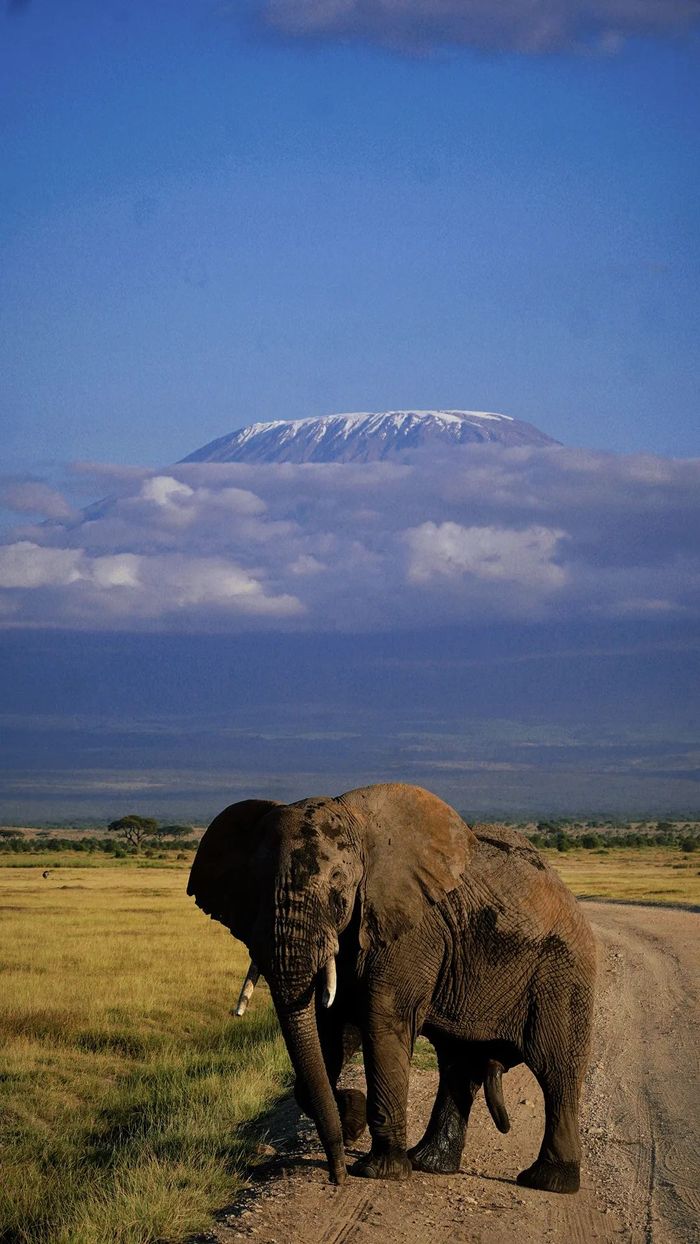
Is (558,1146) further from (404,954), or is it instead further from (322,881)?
(322,881)

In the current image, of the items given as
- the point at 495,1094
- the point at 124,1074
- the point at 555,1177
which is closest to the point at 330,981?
the point at 495,1094

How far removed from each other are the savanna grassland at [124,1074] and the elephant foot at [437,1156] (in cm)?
135

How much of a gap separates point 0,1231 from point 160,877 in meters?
59.2

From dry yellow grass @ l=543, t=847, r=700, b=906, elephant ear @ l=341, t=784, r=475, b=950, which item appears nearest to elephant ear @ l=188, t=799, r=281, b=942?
elephant ear @ l=341, t=784, r=475, b=950

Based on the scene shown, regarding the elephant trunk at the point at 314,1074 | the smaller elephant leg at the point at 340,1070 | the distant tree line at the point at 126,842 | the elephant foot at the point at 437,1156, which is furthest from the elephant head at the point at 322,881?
the distant tree line at the point at 126,842

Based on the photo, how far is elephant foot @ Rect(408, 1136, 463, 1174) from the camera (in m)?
11.0

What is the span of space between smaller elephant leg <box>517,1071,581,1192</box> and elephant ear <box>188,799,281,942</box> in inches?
101

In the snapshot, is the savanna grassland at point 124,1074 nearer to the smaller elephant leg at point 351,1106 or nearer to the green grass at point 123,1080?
the green grass at point 123,1080

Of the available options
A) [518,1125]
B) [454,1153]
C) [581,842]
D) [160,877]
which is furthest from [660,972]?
[581,842]

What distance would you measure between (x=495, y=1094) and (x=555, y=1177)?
32.6 inches

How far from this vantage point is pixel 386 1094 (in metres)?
10.3

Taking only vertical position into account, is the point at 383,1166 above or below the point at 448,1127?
below

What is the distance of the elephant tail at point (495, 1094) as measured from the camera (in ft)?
36.6

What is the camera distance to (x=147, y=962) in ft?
95.1
